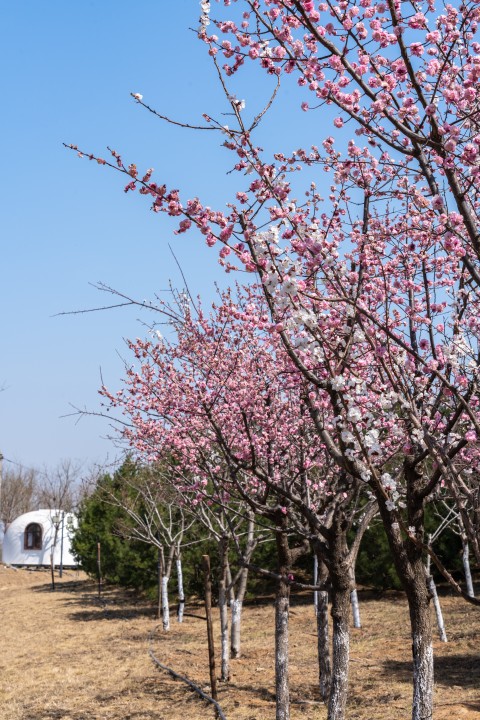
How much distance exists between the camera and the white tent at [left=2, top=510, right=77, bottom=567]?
135ft

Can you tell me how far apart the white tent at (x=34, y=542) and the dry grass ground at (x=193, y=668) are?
2031cm

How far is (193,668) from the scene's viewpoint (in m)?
13.2

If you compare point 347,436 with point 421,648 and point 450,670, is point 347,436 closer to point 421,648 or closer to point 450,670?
point 421,648

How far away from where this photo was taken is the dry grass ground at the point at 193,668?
10219 millimetres

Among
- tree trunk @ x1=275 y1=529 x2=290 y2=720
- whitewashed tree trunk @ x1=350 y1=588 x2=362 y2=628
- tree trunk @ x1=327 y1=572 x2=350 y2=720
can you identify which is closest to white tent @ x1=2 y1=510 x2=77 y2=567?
whitewashed tree trunk @ x1=350 y1=588 x2=362 y2=628

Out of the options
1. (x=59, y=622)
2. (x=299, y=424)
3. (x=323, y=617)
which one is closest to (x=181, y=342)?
(x=299, y=424)

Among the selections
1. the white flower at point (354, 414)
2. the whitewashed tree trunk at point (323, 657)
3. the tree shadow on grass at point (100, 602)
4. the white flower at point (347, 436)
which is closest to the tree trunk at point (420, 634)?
the white flower at point (347, 436)

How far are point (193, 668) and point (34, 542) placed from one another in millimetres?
31426

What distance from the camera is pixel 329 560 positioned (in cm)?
659

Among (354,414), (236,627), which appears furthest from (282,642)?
(354,414)

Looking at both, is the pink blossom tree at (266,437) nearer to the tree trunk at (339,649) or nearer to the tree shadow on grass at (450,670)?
the tree trunk at (339,649)

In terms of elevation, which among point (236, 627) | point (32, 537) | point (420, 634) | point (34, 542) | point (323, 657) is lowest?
point (34, 542)

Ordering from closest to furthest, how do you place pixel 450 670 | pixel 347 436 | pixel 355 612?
pixel 347 436 → pixel 450 670 → pixel 355 612

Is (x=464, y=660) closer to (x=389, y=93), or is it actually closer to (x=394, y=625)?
(x=394, y=625)
